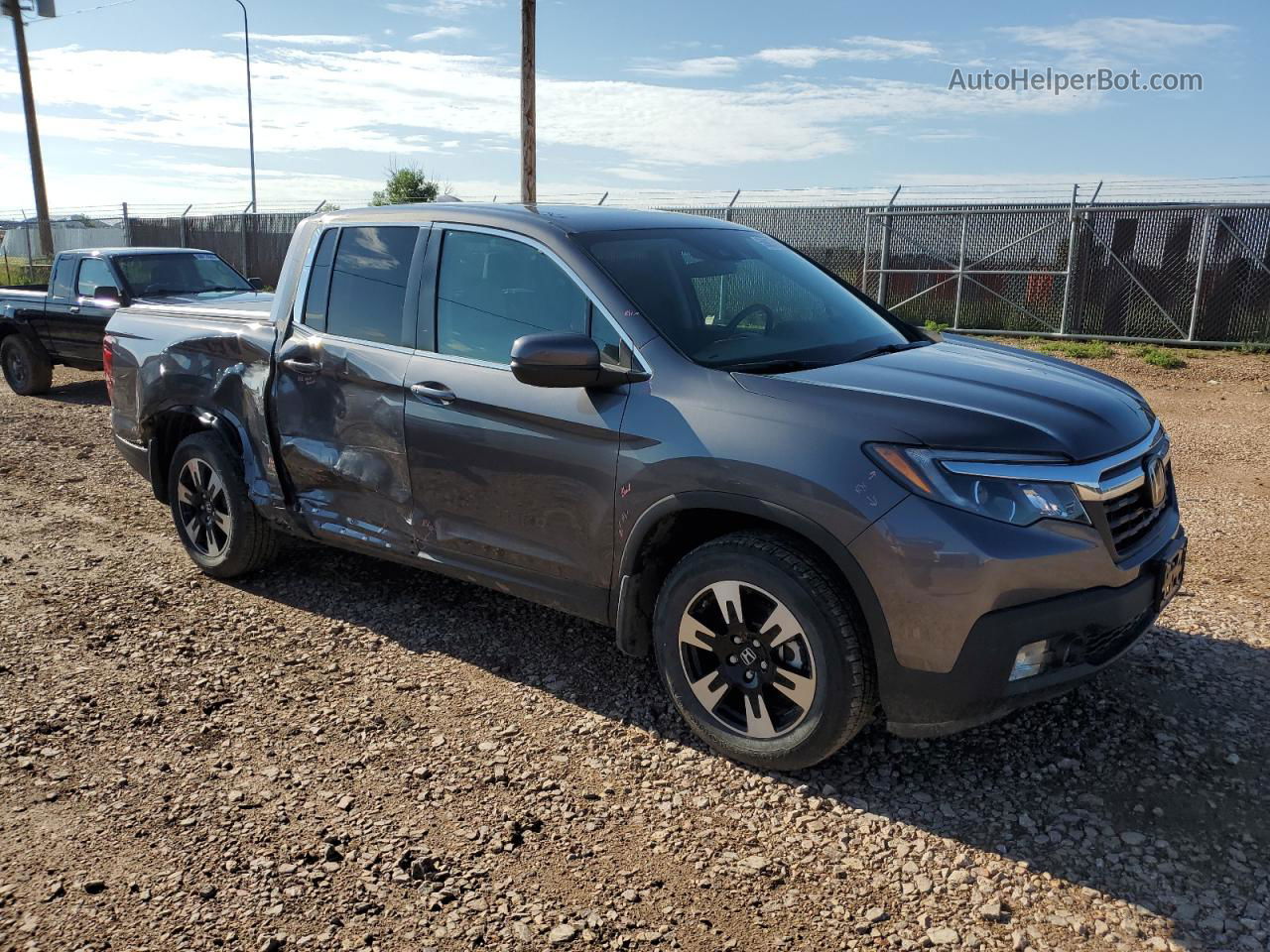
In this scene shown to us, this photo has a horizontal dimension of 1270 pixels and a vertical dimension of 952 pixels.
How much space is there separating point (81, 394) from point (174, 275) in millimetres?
2299

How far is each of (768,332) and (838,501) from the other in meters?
1.02

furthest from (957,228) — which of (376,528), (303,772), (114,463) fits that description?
(303,772)

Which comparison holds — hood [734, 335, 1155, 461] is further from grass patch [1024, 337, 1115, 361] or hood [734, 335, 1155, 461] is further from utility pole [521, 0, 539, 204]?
utility pole [521, 0, 539, 204]

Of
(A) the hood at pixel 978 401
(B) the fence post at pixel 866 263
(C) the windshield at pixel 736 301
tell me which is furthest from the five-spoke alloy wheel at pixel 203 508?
(B) the fence post at pixel 866 263

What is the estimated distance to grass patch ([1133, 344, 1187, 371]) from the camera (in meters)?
13.5

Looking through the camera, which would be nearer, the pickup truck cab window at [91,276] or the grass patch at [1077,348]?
the pickup truck cab window at [91,276]

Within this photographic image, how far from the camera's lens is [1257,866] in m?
2.87

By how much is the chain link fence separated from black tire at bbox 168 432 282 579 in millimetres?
13146

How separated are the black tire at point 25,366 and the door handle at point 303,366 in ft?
30.1

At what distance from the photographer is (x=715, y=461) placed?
10.7ft

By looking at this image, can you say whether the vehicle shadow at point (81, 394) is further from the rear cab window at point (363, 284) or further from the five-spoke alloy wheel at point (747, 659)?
the five-spoke alloy wheel at point (747, 659)

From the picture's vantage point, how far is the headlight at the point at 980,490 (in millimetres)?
2918

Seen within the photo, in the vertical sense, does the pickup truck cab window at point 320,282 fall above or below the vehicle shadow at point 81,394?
above

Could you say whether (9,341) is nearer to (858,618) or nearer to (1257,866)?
(858,618)
